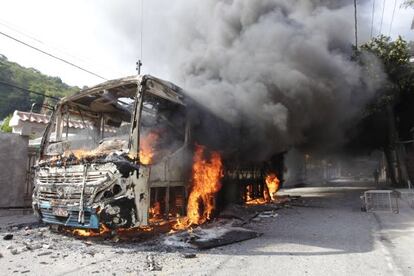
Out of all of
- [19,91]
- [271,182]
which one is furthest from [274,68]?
[19,91]

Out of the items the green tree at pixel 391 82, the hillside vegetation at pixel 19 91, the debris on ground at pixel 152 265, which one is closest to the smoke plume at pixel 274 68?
the green tree at pixel 391 82

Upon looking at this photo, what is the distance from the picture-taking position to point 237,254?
4.63 metres

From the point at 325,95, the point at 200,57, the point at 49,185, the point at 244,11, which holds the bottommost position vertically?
the point at 49,185

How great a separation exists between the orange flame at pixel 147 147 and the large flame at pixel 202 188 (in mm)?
1186

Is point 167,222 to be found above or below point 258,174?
below

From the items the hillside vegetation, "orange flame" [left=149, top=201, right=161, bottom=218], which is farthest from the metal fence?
the hillside vegetation

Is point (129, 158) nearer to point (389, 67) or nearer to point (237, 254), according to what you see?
point (237, 254)

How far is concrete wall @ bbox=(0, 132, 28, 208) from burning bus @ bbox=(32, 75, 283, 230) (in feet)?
12.4

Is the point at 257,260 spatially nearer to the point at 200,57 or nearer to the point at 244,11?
the point at 200,57

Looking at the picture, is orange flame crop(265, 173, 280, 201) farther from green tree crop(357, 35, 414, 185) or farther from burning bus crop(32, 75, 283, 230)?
green tree crop(357, 35, 414, 185)

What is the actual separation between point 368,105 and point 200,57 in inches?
284

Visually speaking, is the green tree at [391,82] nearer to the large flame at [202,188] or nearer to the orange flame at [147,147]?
the large flame at [202,188]

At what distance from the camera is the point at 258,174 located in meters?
10.7

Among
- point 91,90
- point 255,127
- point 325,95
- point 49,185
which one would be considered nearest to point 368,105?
point 325,95
